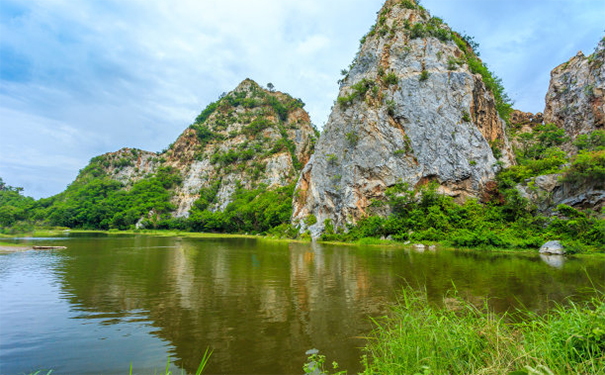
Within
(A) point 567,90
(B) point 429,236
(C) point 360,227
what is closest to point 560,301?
(B) point 429,236

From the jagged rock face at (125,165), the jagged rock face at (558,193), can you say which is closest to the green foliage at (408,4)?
the jagged rock face at (558,193)

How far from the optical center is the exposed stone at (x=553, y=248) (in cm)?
2357

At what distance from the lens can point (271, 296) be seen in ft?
33.7

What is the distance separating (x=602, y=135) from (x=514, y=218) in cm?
1969

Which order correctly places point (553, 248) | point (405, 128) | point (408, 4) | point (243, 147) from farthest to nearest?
point (243, 147), point (408, 4), point (405, 128), point (553, 248)

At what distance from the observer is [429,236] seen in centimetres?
3341

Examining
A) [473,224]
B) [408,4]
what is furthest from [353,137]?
[408,4]

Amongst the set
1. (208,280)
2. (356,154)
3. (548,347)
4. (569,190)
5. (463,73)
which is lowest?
(208,280)

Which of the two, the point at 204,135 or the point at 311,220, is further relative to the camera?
the point at 204,135

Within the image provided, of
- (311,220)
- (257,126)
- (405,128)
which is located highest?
(257,126)

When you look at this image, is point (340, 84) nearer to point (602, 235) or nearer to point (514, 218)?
point (514, 218)

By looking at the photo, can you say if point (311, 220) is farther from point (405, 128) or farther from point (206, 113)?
point (206, 113)

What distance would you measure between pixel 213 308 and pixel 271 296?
87.2 inches

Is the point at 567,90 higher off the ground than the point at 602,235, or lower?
higher
